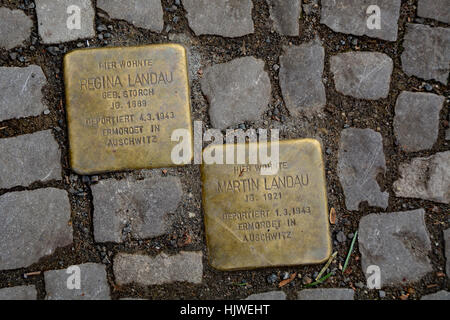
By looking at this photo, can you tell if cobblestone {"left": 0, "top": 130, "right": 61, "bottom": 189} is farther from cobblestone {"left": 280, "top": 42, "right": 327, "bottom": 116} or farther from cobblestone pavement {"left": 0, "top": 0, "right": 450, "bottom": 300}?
cobblestone {"left": 280, "top": 42, "right": 327, "bottom": 116}

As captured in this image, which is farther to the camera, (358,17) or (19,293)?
(358,17)

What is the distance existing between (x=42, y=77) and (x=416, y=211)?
183 centimetres

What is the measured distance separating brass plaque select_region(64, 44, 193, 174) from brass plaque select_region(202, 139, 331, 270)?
289 millimetres

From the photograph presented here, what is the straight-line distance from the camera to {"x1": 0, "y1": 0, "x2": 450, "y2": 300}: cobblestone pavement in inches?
69.0

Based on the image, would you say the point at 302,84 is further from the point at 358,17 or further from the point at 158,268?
the point at 158,268

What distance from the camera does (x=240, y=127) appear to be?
5.87 ft

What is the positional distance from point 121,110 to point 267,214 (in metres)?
0.80

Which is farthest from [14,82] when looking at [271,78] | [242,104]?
[271,78]

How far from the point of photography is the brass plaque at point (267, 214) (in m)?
1.74

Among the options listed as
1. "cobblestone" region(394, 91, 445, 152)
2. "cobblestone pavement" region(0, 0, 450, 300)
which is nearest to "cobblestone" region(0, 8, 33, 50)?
"cobblestone pavement" region(0, 0, 450, 300)

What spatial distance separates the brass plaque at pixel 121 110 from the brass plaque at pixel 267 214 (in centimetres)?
29

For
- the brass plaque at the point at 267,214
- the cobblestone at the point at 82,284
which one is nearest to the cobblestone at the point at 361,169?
the brass plaque at the point at 267,214

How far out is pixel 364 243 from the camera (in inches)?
70.4
